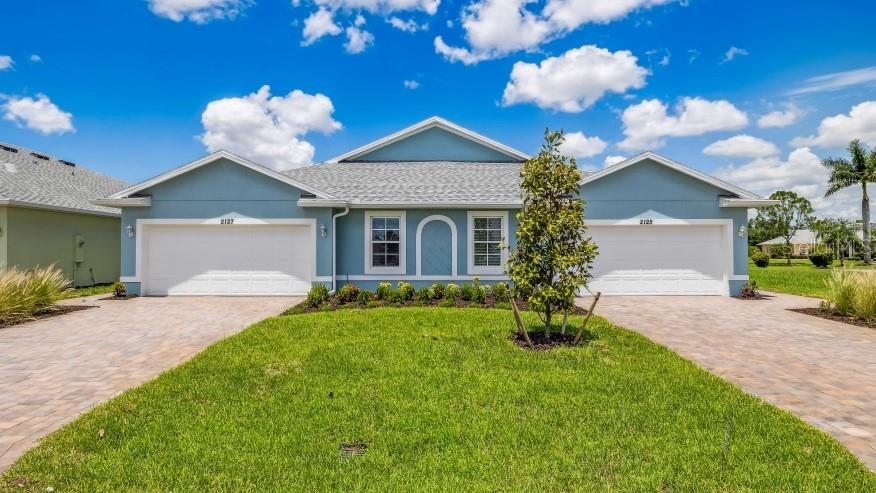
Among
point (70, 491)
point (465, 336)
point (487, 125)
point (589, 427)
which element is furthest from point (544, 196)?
point (487, 125)

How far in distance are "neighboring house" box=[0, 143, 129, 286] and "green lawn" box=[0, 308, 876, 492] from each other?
13.4 metres

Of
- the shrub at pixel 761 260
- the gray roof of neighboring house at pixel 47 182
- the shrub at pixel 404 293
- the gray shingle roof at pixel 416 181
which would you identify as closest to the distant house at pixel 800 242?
the shrub at pixel 761 260

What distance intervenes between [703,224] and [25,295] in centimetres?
1884

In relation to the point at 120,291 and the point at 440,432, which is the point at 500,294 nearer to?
the point at 440,432

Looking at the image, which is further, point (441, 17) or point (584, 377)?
point (441, 17)

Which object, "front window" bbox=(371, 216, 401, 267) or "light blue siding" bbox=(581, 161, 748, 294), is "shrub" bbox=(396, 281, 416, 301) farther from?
"light blue siding" bbox=(581, 161, 748, 294)

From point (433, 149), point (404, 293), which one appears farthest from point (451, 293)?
point (433, 149)

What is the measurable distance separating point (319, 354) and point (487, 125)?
52.9 ft

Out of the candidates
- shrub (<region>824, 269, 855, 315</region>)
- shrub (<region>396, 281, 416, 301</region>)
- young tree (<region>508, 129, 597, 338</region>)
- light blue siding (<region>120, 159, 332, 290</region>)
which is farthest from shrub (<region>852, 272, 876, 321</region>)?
light blue siding (<region>120, 159, 332, 290</region>)

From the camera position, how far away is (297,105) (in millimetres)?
24250

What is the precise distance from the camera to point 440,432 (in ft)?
13.1

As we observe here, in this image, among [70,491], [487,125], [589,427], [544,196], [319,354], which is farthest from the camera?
[487,125]

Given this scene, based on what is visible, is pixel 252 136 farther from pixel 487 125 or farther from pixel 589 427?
pixel 589 427

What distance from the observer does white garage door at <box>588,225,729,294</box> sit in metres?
14.1
